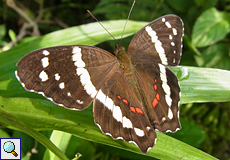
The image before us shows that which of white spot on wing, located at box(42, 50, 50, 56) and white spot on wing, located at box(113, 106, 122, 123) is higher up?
white spot on wing, located at box(42, 50, 50, 56)

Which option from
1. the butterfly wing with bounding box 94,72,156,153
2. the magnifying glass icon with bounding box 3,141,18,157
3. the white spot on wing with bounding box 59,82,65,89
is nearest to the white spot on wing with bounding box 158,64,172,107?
the butterfly wing with bounding box 94,72,156,153

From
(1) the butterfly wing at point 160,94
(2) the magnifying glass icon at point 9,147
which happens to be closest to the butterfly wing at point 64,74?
(1) the butterfly wing at point 160,94

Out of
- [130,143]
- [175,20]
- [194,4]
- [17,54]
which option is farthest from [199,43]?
[17,54]

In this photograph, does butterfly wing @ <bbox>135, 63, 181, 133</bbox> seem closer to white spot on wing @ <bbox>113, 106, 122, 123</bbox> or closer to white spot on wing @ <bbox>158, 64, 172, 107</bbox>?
white spot on wing @ <bbox>158, 64, 172, 107</bbox>

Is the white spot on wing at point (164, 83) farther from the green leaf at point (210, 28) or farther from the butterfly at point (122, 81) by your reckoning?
the green leaf at point (210, 28)

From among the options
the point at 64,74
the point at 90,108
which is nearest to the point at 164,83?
the point at 90,108

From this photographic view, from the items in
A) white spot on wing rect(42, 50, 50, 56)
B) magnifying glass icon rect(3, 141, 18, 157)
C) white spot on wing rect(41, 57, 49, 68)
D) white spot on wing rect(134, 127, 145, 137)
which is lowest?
magnifying glass icon rect(3, 141, 18, 157)
